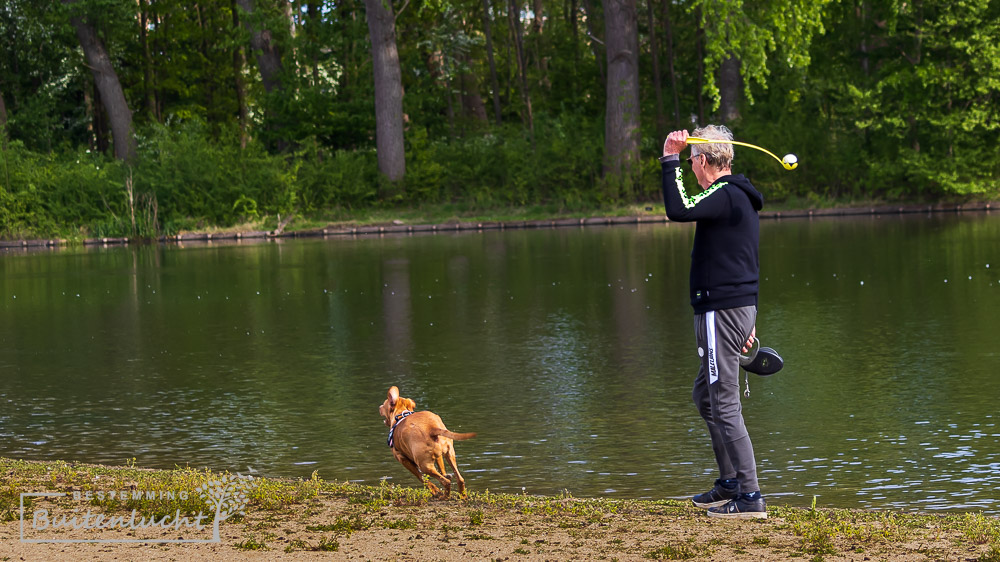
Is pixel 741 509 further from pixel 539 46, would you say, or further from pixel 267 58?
pixel 539 46

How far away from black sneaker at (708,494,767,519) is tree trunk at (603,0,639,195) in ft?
105

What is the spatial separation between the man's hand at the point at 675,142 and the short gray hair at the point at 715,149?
8cm

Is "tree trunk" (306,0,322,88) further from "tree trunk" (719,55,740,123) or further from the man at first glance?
the man

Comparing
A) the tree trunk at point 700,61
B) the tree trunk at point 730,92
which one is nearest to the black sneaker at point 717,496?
the tree trunk at point 730,92

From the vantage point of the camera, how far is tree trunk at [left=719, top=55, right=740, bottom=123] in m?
40.8

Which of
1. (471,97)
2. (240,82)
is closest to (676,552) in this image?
(471,97)

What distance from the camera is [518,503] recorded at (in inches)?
253

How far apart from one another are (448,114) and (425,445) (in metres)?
41.4

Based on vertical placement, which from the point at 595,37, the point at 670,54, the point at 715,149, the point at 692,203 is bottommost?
the point at 692,203

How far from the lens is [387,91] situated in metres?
38.0

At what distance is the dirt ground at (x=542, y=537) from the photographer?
5.33 metres

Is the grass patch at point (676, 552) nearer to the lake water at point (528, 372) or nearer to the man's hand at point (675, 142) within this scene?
the lake water at point (528, 372)

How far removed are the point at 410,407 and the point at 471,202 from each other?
32.6 m

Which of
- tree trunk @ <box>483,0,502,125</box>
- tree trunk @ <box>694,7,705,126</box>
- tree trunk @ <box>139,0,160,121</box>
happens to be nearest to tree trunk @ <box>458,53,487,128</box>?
tree trunk @ <box>483,0,502,125</box>
